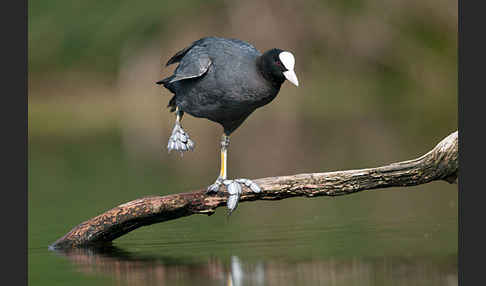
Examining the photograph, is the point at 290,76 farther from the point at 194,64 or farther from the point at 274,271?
the point at 274,271

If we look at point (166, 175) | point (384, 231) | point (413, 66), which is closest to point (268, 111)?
point (413, 66)

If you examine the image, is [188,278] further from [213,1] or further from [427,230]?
[213,1]

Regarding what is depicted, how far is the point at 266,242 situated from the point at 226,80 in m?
1.85

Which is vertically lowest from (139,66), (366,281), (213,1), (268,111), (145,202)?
(366,281)

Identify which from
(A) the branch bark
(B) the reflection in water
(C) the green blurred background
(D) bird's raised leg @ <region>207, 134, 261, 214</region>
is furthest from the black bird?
(C) the green blurred background

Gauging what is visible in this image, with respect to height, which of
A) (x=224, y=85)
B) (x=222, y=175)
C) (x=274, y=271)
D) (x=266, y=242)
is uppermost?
(x=224, y=85)

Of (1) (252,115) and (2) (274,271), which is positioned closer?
(2) (274,271)

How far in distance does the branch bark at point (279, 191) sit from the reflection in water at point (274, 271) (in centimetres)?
72

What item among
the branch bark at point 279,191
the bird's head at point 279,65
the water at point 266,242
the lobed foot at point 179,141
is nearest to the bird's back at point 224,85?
the bird's head at point 279,65

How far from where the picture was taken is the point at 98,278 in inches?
328

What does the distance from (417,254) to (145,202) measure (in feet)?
9.35

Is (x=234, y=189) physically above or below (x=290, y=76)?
below

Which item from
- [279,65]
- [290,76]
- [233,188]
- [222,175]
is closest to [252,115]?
[222,175]

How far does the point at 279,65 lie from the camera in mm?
8875
